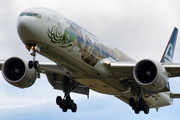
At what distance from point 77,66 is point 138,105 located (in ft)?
23.9

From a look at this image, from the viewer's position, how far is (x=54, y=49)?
63.4ft

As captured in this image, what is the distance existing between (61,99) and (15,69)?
4.58m

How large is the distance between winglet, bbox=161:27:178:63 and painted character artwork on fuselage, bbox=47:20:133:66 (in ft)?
32.5

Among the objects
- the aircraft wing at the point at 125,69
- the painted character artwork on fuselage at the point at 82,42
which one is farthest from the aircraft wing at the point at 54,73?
the aircraft wing at the point at 125,69

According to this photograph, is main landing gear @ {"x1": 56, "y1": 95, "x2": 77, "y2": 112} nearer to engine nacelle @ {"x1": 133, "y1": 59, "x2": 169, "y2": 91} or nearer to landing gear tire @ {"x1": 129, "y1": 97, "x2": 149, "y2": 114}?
landing gear tire @ {"x1": 129, "y1": 97, "x2": 149, "y2": 114}

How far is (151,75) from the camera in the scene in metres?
22.0

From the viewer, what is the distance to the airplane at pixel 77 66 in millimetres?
18562

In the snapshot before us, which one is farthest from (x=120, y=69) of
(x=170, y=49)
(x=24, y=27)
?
(x=170, y=49)

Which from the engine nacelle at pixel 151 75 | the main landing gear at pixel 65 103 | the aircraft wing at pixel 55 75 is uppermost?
the engine nacelle at pixel 151 75

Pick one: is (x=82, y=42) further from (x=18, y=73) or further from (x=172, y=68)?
(x=172, y=68)

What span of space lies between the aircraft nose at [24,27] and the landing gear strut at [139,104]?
36.7 ft

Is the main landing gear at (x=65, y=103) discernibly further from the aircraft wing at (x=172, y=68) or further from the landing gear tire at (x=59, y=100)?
the aircraft wing at (x=172, y=68)

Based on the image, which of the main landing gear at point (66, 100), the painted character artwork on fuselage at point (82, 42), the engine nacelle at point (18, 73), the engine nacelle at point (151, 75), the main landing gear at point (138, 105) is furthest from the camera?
the main landing gear at point (66, 100)

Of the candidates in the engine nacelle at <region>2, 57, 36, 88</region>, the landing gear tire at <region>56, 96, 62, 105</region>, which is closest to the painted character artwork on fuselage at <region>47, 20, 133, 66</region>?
the engine nacelle at <region>2, 57, 36, 88</region>
